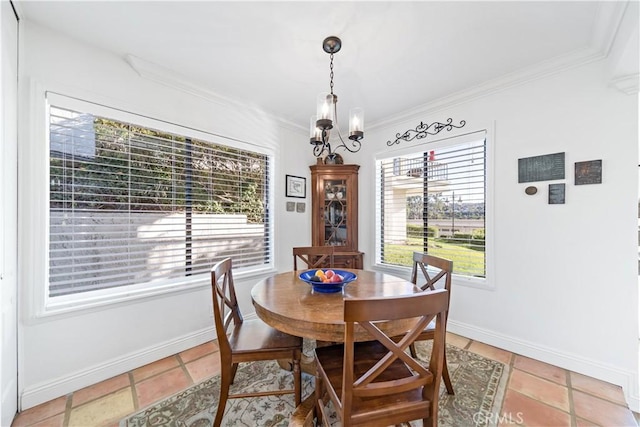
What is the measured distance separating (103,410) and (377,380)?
1.79 m

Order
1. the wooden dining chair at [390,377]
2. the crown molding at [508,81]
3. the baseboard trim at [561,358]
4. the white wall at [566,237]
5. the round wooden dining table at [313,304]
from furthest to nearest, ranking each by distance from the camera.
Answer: the crown molding at [508,81] < the white wall at [566,237] < the baseboard trim at [561,358] < the round wooden dining table at [313,304] < the wooden dining chair at [390,377]

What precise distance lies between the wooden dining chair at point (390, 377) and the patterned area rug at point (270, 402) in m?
0.60

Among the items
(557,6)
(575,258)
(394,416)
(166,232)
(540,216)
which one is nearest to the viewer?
(394,416)

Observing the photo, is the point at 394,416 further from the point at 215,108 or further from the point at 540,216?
the point at 215,108

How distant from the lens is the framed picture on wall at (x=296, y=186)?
3.42m

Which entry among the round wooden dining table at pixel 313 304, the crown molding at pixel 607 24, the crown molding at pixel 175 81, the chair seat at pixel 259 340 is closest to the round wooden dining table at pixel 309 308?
the round wooden dining table at pixel 313 304

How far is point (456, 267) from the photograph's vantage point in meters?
2.80

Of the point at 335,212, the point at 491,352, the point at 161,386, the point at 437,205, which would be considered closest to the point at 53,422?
the point at 161,386

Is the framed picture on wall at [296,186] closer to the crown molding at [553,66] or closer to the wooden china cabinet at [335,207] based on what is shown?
the wooden china cabinet at [335,207]

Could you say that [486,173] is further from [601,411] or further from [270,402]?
[270,402]

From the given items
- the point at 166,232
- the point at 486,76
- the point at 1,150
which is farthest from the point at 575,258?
the point at 1,150

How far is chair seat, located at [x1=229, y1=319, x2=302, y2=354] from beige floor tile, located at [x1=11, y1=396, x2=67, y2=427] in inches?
47.2

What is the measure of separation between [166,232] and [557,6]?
333 centimetres

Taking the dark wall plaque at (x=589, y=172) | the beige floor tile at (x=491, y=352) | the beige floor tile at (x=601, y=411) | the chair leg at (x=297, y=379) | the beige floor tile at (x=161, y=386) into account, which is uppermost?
the dark wall plaque at (x=589, y=172)
